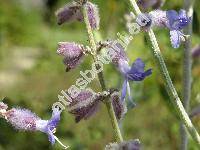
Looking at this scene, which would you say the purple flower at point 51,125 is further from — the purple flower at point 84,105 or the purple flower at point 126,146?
the purple flower at point 126,146

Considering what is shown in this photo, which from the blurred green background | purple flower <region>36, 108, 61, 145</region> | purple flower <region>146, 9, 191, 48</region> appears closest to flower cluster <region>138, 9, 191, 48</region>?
purple flower <region>146, 9, 191, 48</region>

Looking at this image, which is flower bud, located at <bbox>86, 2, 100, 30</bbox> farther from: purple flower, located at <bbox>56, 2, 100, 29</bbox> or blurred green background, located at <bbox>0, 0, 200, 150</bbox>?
blurred green background, located at <bbox>0, 0, 200, 150</bbox>

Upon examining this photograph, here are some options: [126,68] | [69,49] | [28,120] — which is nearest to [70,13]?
[69,49]

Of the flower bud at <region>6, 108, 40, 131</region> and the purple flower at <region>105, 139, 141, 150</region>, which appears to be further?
the flower bud at <region>6, 108, 40, 131</region>

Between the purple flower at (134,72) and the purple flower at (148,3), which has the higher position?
the purple flower at (148,3)

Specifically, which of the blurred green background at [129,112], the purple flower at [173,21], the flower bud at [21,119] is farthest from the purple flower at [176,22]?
the flower bud at [21,119]

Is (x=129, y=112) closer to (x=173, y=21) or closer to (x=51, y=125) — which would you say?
(x=173, y=21)
